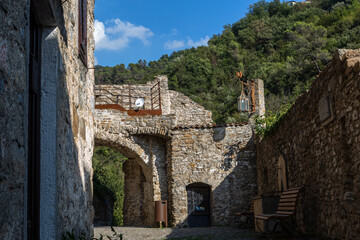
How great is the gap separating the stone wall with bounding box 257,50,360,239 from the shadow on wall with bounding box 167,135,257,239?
4797 millimetres

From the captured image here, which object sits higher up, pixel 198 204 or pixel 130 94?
pixel 130 94

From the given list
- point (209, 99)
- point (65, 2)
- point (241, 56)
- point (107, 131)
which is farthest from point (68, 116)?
point (241, 56)

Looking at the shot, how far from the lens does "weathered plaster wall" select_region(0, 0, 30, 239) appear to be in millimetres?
1948

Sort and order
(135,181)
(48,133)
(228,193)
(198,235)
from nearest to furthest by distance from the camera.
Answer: (48,133) → (198,235) → (228,193) → (135,181)

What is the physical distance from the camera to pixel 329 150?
5.83m

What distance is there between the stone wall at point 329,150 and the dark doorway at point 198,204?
5.19 m

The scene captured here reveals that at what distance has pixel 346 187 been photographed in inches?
201

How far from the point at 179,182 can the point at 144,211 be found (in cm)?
220

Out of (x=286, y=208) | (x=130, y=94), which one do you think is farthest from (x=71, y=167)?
(x=130, y=94)

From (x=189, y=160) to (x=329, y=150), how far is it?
756cm

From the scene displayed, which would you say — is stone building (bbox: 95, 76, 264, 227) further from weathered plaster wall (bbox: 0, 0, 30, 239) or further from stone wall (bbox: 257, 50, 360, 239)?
weathered plaster wall (bbox: 0, 0, 30, 239)

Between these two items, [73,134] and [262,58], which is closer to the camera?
[73,134]

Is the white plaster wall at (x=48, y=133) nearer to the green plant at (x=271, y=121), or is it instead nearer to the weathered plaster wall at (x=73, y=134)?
the weathered plaster wall at (x=73, y=134)

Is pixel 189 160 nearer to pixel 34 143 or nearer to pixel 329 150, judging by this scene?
pixel 329 150
